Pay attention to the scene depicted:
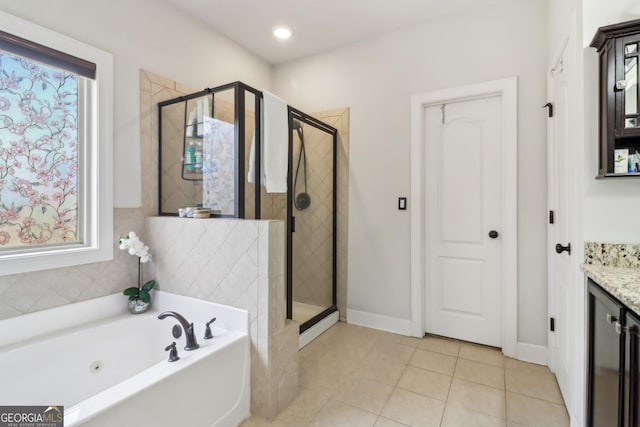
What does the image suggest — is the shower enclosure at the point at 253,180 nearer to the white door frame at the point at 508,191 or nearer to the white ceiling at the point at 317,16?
the white ceiling at the point at 317,16

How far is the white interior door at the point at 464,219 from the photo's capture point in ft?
7.84

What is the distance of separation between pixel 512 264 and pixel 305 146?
6.31 feet

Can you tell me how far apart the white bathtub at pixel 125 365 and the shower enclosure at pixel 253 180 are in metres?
0.73

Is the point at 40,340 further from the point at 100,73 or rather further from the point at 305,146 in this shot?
the point at 305,146

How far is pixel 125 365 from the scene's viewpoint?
1811mm

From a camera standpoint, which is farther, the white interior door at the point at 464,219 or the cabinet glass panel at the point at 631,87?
the white interior door at the point at 464,219

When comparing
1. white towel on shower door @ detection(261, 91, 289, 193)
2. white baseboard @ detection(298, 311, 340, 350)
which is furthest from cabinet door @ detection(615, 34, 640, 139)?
white baseboard @ detection(298, 311, 340, 350)

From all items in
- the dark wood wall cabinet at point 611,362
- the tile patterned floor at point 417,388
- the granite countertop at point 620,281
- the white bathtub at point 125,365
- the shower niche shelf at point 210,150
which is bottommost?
the tile patterned floor at point 417,388

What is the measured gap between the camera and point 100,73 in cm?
192

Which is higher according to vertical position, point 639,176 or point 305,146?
point 305,146

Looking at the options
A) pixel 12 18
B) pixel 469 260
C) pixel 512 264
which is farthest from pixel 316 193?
pixel 12 18

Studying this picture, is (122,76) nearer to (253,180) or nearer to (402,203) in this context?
(253,180)

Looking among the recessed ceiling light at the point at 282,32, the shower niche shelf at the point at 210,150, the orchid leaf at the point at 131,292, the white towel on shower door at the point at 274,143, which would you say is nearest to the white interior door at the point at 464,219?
the white towel on shower door at the point at 274,143

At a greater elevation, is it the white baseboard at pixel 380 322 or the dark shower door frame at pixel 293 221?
the dark shower door frame at pixel 293 221
